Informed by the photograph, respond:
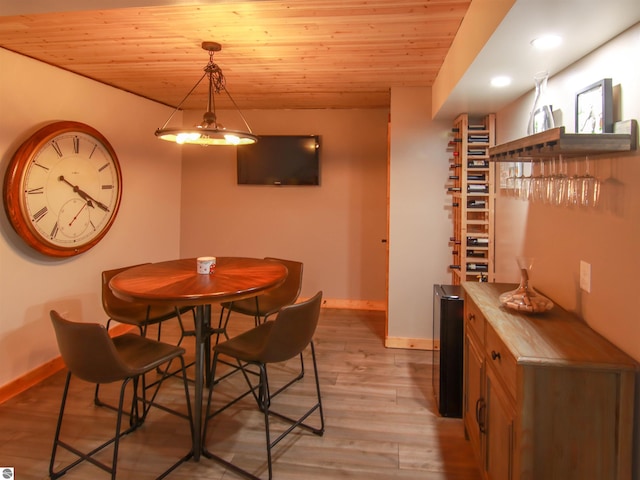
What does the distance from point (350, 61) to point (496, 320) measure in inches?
82.5

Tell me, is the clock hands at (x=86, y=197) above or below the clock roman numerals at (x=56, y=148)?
below

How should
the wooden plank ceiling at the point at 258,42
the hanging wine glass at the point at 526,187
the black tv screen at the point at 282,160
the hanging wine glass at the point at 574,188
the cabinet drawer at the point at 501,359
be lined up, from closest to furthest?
1. the cabinet drawer at the point at 501,359
2. the hanging wine glass at the point at 574,188
3. the hanging wine glass at the point at 526,187
4. the wooden plank ceiling at the point at 258,42
5. the black tv screen at the point at 282,160

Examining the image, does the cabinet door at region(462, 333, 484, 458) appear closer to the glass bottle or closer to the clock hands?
the glass bottle

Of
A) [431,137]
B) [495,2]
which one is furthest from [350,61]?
[495,2]

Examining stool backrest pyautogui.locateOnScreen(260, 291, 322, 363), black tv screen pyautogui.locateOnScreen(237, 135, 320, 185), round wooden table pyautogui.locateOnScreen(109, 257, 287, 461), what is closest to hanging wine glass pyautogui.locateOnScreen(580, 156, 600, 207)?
stool backrest pyautogui.locateOnScreen(260, 291, 322, 363)

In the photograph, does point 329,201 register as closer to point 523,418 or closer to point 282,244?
point 282,244

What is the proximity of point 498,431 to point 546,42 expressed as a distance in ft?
5.26

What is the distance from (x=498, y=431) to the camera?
1.64 metres

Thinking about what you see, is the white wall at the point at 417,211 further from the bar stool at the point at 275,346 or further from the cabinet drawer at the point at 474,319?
the bar stool at the point at 275,346

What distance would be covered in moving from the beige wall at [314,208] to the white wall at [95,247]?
455mm

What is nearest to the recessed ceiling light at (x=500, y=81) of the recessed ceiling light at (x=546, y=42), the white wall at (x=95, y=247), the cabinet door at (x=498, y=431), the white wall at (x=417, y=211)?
the recessed ceiling light at (x=546, y=42)

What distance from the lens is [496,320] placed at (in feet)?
5.70

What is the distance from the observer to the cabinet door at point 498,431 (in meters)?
1.49

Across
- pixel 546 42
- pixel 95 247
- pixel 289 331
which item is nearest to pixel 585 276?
pixel 546 42
